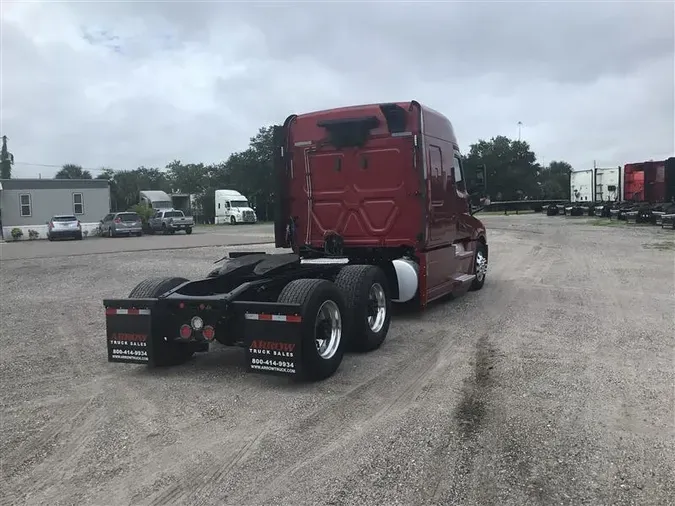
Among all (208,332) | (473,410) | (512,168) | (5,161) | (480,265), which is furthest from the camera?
(512,168)

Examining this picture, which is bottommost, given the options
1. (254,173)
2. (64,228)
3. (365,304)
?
(365,304)

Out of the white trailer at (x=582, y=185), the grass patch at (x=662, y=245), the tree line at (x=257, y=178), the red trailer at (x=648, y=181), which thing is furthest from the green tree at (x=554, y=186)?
the grass patch at (x=662, y=245)

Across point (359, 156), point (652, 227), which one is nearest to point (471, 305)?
point (359, 156)

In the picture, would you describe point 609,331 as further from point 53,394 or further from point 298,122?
point 53,394

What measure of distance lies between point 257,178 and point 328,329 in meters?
66.1

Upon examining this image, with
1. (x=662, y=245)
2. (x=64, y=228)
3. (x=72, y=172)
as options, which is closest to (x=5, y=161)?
(x=72, y=172)

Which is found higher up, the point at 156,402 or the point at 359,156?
the point at 359,156

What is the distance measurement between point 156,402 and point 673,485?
12.6 feet

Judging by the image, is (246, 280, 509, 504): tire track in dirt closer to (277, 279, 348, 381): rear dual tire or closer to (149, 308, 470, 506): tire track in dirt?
(149, 308, 470, 506): tire track in dirt

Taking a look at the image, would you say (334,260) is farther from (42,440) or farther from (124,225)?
(124,225)

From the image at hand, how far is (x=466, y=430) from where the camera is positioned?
4305mm

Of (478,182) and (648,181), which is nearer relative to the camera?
(478,182)

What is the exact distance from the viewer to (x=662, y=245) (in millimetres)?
18562

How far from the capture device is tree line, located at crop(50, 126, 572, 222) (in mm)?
Result: 68625
